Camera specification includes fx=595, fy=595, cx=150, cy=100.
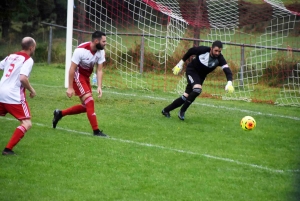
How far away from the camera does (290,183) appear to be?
7676mm

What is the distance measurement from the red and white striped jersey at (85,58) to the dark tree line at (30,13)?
15529 mm

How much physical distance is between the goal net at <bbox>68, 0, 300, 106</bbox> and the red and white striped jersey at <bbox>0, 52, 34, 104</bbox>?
7234 mm

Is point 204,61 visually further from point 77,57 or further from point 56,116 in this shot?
point 56,116

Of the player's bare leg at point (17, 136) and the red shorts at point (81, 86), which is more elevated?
the red shorts at point (81, 86)

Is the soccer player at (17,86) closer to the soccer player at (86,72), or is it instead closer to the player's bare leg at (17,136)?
the player's bare leg at (17,136)

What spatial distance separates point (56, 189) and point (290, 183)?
2.99m

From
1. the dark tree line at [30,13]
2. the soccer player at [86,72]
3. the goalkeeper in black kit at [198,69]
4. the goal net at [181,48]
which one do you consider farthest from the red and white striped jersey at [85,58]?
the dark tree line at [30,13]

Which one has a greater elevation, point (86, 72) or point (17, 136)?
point (86, 72)

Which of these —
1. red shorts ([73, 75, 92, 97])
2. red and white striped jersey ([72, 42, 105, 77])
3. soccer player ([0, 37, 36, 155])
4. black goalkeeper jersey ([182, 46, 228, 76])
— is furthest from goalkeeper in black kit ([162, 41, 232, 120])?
soccer player ([0, 37, 36, 155])

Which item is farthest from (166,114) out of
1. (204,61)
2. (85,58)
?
(85,58)

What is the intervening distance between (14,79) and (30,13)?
755 inches

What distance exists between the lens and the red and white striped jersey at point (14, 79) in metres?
8.29

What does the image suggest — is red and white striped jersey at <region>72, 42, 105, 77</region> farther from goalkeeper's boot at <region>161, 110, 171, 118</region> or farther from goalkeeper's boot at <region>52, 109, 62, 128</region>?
goalkeeper's boot at <region>161, 110, 171, 118</region>

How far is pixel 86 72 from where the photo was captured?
403 inches
